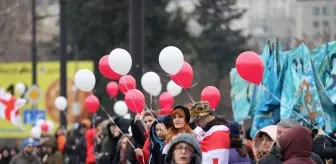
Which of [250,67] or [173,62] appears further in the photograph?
[250,67]

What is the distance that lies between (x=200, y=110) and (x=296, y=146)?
3.24m

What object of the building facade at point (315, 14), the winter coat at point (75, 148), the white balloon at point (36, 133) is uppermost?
the building facade at point (315, 14)

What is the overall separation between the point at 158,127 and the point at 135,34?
5.09 m

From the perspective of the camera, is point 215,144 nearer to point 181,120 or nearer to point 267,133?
point 181,120

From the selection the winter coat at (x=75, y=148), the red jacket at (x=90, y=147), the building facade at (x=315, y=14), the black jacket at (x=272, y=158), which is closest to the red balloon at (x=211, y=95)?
the black jacket at (x=272, y=158)

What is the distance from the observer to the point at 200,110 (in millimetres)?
12703

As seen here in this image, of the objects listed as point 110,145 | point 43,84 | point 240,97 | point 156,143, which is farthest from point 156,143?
point 43,84

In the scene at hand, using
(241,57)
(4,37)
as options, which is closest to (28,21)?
(4,37)

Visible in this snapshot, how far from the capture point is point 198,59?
5247 cm

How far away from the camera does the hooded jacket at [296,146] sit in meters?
9.53

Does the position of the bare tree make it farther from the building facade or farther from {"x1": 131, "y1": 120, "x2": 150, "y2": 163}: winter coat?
the building facade

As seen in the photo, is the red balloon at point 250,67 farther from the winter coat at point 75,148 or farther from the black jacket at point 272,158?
the winter coat at point 75,148

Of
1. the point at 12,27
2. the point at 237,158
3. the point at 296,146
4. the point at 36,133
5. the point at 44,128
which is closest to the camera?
the point at 296,146

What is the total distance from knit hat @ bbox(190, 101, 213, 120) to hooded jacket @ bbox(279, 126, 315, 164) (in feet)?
10.2
